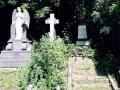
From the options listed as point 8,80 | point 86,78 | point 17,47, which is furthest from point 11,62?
point 86,78

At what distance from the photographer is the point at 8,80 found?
459 inches

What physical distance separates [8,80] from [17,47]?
12.1ft

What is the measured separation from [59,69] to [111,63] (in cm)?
502

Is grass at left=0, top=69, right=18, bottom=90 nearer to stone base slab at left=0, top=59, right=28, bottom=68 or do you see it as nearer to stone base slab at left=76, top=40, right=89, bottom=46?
stone base slab at left=0, top=59, right=28, bottom=68

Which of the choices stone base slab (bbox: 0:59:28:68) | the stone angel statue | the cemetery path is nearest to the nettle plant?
the cemetery path

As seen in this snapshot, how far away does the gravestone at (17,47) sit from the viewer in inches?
567

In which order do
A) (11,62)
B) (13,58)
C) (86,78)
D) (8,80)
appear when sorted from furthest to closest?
(13,58), (11,62), (86,78), (8,80)

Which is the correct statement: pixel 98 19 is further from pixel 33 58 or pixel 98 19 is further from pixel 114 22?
pixel 33 58

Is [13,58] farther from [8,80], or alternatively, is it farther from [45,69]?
[45,69]

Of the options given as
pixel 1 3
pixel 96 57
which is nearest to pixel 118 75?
pixel 96 57

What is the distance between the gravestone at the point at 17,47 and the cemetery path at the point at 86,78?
2.16 meters

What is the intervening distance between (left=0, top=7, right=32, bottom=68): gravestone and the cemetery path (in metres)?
2.16

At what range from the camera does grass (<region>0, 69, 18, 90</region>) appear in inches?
426

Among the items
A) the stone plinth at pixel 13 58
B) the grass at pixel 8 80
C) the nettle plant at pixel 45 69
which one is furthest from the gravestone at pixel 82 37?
the nettle plant at pixel 45 69
